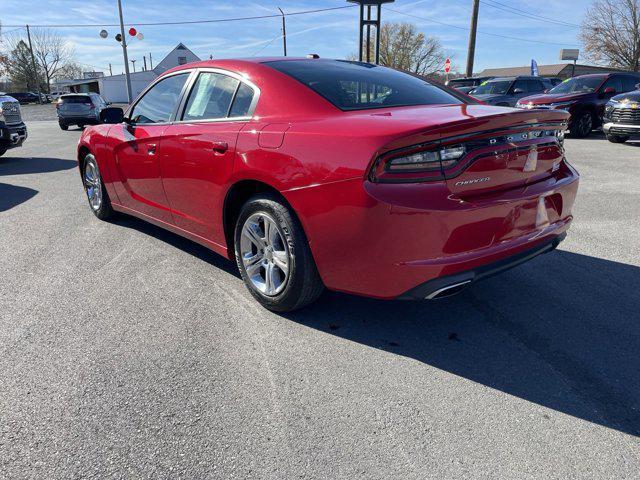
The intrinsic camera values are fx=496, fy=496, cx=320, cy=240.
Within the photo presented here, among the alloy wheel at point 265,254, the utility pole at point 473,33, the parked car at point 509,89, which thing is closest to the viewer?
the alloy wheel at point 265,254

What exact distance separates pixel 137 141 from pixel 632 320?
391 cm

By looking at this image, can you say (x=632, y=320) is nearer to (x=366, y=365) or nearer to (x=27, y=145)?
(x=366, y=365)

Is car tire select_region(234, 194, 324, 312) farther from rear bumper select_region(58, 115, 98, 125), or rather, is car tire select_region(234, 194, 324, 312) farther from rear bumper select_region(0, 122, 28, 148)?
rear bumper select_region(58, 115, 98, 125)

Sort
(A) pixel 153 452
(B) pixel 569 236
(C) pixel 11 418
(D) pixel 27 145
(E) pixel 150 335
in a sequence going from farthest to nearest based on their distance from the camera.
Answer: (D) pixel 27 145
(B) pixel 569 236
(E) pixel 150 335
(C) pixel 11 418
(A) pixel 153 452

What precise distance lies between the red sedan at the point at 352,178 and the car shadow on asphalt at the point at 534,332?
41 centimetres

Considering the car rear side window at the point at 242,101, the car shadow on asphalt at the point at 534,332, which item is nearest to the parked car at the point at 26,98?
the car rear side window at the point at 242,101

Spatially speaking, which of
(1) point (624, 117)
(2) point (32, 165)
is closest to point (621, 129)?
(1) point (624, 117)

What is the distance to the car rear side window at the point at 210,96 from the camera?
11.3ft

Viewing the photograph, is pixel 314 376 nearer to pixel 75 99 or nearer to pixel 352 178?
pixel 352 178

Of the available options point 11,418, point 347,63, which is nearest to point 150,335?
point 11,418

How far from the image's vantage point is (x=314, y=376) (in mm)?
2543

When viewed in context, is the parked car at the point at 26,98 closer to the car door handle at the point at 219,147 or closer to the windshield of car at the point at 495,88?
the windshield of car at the point at 495,88

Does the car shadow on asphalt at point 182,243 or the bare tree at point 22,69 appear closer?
the car shadow on asphalt at point 182,243

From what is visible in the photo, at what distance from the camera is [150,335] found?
2990 millimetres
